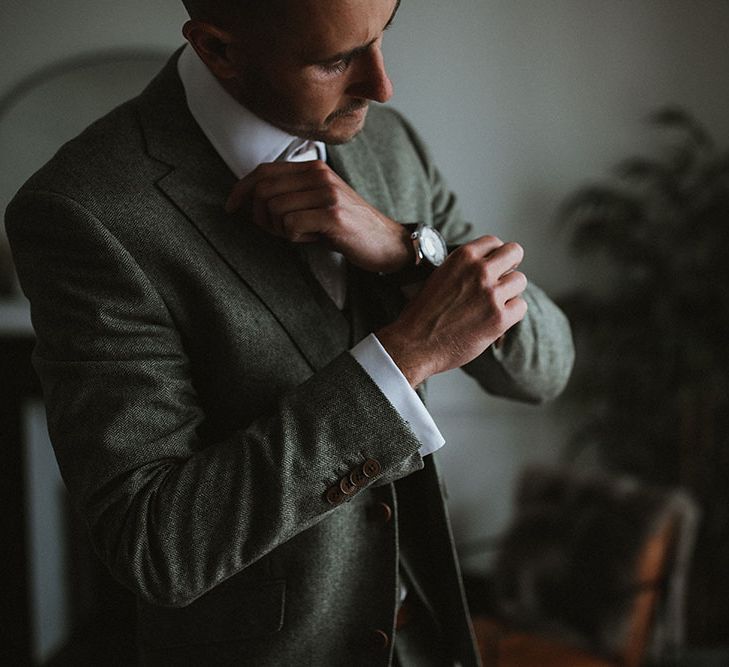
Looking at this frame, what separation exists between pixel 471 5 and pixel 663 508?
175 centimetres

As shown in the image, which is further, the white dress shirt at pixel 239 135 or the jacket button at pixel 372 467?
the white dress shirt at pixel 239 135

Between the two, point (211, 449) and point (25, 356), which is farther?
point (25, 356)

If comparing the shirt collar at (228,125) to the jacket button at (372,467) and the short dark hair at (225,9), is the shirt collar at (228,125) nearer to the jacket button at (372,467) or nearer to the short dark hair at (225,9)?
the short dark hair at (225,9)

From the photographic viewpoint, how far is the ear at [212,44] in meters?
0.96

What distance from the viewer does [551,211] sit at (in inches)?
126

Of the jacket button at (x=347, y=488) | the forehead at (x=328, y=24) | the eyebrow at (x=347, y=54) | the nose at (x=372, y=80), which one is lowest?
the jacket button at (x=347, y=488)

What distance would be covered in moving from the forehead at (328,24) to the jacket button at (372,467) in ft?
1.43

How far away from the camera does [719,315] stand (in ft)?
9.29

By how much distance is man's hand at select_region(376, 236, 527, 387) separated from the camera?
934 mm

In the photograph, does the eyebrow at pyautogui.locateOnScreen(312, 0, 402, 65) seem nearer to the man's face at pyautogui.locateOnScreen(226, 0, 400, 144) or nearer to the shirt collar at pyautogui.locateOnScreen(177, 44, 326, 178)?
the man's face at pyautogui.locateOnScreen(226, 0, 400, 144)

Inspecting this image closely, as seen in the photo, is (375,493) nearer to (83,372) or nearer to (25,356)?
(83,372)

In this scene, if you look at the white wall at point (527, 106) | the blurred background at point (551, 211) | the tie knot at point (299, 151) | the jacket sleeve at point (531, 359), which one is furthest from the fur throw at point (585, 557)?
the tie knot at point (299, 151)

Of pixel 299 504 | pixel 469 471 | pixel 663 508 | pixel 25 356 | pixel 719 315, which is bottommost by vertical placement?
pixel 469 471

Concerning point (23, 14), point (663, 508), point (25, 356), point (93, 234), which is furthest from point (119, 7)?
point (663, 508)
